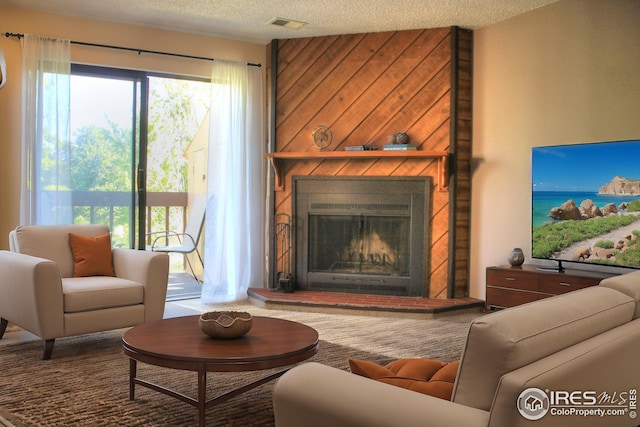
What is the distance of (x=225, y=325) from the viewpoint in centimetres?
292

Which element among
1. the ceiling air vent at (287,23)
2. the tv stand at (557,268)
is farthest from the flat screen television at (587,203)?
the ceiling air vent at (287,23)

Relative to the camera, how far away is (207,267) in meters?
6.09

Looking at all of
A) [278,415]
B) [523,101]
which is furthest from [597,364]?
[523,101]

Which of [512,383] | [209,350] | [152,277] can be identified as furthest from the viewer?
[152,277]

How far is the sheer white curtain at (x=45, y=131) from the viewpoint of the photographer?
5.15m

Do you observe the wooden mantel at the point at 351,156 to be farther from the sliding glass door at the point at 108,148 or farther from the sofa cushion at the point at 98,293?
the sofa cushion at the point at 98,293

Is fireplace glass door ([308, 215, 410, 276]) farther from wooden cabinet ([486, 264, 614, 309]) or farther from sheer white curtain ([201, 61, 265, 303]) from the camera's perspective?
wooden cabinet ([486, 264, 614, 309])

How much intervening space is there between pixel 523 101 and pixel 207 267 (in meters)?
3.26

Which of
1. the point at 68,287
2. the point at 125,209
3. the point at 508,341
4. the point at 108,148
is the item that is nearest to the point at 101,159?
the point at 108,148

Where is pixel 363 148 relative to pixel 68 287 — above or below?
above

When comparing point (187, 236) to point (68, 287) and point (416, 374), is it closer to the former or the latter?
point (68, 287)

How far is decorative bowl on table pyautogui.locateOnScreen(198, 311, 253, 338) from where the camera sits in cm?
292

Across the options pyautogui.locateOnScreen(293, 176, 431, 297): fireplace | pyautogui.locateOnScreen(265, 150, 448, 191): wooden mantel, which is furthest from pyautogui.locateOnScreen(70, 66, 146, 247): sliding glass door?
pyautogui.locateOnScreen(293, 176, 431, 297): fireplace

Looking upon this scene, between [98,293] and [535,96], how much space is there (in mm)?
3739
